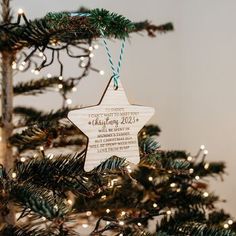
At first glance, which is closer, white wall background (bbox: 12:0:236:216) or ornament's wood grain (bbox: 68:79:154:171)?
ornament's wood grain (bbox: 68:79:154:171)

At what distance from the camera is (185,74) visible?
183cm

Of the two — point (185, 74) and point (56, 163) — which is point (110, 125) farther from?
point (185, 74)

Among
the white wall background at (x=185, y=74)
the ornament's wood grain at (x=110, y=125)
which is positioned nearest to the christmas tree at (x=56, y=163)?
the ornament's wood grain at (x=110, y=125)

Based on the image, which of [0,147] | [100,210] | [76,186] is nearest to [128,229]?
[76,186]

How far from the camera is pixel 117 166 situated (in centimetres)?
52

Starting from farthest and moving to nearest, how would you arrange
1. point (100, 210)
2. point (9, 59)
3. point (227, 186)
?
1. point (227, 186)
2. point (100, 210)
3. point (9, 59)

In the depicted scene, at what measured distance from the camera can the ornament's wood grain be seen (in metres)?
0.50

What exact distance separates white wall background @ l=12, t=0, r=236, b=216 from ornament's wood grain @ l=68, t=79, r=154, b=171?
96 cm

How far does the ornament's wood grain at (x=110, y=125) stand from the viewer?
0.50 m

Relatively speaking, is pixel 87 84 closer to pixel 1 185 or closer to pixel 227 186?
pixel 227 186

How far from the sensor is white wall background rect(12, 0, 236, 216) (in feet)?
5.26

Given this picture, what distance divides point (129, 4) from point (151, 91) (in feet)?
1.14

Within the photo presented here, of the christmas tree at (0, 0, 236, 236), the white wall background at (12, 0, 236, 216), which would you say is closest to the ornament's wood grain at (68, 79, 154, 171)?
the christmas tree at (0, 0, 236, 236)

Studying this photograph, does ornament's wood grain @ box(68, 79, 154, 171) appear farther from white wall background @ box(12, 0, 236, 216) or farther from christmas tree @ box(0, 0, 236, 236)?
white wall background @ box(12, 0, 236, 216)
